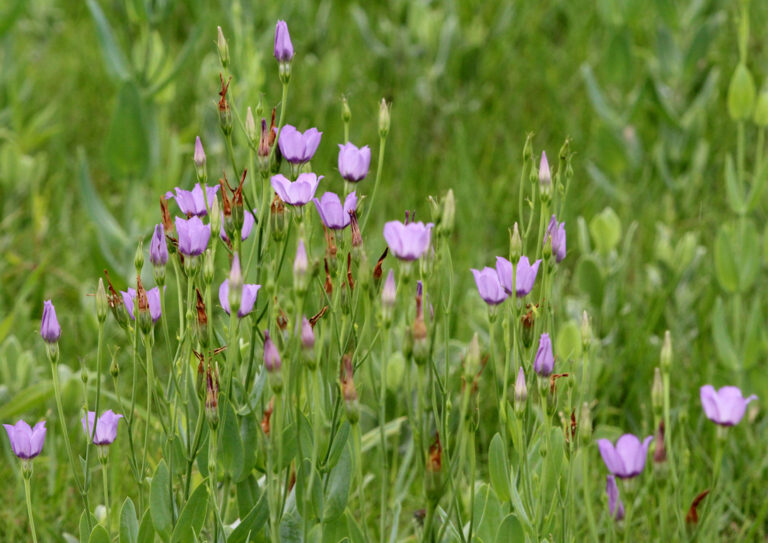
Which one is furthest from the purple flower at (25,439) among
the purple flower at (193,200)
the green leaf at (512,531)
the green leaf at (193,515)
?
the green leaf at (512,531)

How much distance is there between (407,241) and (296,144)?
222 mm

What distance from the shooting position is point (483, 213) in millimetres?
2393

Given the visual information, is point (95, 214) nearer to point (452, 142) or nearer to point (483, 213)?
point (483, 213)

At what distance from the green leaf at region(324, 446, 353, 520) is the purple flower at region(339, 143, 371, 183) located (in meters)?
0.30

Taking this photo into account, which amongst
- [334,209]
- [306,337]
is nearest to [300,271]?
[306,337]

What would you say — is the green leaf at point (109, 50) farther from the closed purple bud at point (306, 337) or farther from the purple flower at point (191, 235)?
the closed purple bud at point (306, 337)

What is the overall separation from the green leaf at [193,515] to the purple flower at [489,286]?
0.35m

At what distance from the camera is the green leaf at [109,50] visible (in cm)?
198

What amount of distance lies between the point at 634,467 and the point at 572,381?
11 cm

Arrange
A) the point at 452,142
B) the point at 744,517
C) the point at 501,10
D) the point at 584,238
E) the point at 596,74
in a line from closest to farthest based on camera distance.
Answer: the point at 744,517
the point at 584,238
the point at 452,142
the point at 596,74
the point at 501,10

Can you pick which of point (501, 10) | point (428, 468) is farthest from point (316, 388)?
point (501, 10)

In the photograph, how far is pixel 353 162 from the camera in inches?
41.8

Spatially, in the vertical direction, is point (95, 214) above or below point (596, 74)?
below

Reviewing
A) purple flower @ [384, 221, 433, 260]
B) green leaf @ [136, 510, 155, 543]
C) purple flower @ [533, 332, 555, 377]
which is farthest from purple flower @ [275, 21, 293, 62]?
green leaf @ [136, 510, 155, 543]
